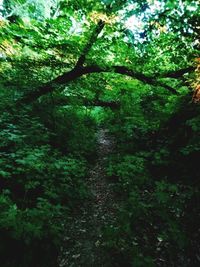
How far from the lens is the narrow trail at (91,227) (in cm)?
471

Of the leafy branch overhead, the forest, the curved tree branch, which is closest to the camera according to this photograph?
the forest

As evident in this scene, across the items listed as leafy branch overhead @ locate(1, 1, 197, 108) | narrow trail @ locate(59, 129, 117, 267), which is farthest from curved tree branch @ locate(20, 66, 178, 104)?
narrow trail @ locate(59, 129, 117, 267)

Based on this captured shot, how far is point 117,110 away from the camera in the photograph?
1305 centimetres

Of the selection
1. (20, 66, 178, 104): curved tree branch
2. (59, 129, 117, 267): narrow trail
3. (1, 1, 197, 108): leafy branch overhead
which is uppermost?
(1, 1, 197, 108): leafy branch overhead

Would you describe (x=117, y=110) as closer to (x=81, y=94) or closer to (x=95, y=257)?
(x=81, y=94)

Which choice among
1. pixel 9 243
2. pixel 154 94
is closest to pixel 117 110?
pixel 154 94

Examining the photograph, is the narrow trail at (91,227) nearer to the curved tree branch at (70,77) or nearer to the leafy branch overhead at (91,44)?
the curved tree branch at (70,77)

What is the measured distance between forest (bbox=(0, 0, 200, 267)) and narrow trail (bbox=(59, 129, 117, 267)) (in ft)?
0.07

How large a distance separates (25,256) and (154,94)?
8.04 m

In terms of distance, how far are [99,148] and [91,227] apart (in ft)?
18.3

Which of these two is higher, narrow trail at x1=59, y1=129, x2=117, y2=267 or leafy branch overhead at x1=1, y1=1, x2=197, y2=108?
leafy branch overhead at x1=1, y1=1, x2=197, y2=108

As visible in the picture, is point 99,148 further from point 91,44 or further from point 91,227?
point 91,227

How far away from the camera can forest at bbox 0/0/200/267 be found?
15.3 feet

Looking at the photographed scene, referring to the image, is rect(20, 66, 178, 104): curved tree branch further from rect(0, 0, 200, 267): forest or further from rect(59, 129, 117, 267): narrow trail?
rect(59, 129, 117, 267): narrow trail
